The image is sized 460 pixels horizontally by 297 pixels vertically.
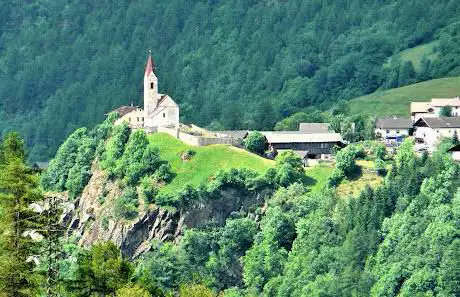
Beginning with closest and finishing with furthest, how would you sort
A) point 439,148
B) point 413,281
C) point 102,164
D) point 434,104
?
point 413,281, point 439,148, point 102,164, point 434,104

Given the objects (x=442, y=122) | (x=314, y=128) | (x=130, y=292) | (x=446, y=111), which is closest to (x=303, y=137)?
(x=314, y=128)

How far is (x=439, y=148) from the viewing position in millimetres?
114875

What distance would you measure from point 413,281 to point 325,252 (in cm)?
992

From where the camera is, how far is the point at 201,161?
121 m

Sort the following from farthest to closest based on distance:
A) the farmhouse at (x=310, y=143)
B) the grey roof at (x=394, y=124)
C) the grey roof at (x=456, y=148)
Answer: the grey roof at (x=394, y=124), the farmhouse at (x=310, y=143), the grey roof at (x=456, y=148)

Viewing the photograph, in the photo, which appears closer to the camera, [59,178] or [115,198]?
[115,198]

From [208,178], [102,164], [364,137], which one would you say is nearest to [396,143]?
[364,137]

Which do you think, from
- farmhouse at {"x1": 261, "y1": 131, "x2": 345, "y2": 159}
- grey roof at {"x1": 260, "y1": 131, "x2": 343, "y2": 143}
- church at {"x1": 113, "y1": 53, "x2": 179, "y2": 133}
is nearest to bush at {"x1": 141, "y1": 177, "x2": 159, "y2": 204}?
church at {"x1": 113, "y1": 53, "x2": 179, "y2": 133}

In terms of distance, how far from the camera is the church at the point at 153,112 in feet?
421

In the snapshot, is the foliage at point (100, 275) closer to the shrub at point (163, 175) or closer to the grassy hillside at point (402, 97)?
the shrub at point (163, 175)

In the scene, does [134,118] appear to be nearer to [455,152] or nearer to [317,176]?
[317,176]

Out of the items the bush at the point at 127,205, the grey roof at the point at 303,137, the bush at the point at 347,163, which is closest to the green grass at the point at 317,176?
the bush at the point at 347,163

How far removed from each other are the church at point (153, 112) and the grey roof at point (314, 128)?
47.1ft

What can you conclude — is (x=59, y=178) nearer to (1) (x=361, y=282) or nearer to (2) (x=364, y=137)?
(2) (x=364, y=137)
